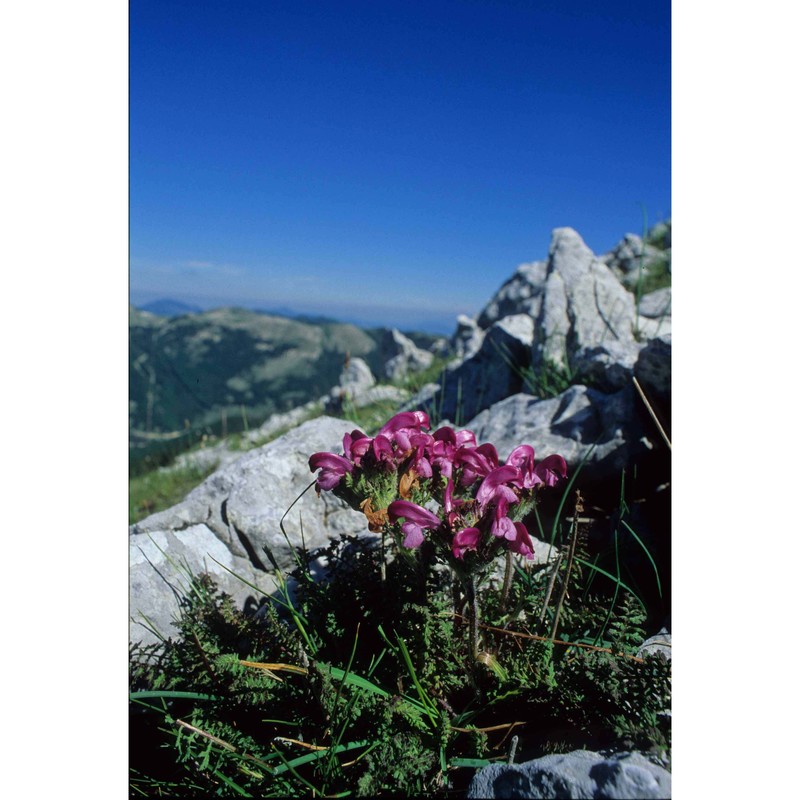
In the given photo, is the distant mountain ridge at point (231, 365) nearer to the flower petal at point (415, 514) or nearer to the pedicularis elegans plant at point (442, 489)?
the pedicularis elegans plant at point (442, 489)

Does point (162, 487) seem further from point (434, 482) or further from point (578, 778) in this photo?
point (578, 778)

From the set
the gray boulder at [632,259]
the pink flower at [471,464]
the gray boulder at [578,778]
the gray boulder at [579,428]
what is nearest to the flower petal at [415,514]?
the pink flower at [471,464]

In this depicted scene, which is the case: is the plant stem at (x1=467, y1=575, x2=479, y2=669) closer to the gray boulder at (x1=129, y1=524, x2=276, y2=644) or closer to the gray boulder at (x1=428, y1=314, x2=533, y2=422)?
the gray boulder at (x1=129, y1=524, x2=276, y2=644)
